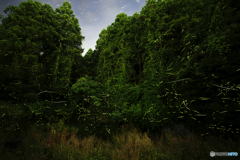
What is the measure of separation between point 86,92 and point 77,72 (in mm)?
8066

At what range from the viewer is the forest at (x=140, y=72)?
12.5ft

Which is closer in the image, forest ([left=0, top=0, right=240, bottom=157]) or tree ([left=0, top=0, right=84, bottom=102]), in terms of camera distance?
forest ([left=0, top=0, right=240, bottom=157])

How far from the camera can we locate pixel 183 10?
263 inches

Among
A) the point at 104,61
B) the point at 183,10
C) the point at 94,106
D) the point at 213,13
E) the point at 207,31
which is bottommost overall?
the point at 94,106

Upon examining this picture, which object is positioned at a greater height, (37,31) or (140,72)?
(37,31)

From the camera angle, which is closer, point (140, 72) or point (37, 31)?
point (140, 72)

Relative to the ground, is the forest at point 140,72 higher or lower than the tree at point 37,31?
lower

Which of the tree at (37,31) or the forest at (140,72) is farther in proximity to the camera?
the tree at (37,31)

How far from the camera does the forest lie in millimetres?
3795

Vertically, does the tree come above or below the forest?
above

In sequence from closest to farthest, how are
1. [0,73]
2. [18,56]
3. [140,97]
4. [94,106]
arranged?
[0,73]
[140,97]
[94,106]
[18,56]

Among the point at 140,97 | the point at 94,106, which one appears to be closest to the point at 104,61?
the point at 94,106

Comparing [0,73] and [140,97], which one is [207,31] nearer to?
[140,97]

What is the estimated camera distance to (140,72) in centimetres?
885
